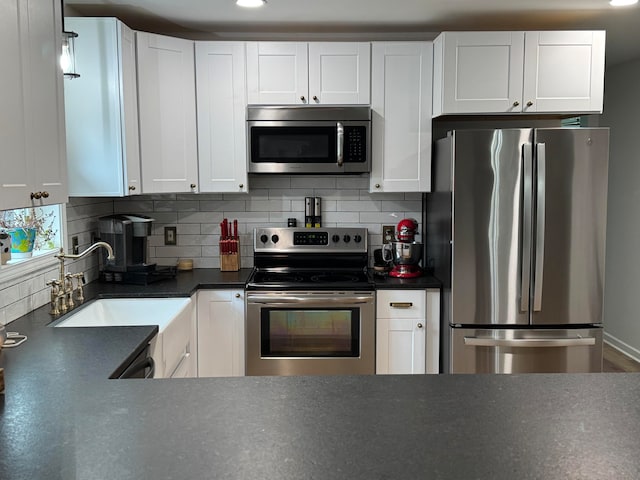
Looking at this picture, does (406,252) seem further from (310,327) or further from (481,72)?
(481,72)

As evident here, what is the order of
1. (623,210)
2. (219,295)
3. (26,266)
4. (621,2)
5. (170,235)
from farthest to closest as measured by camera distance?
(623,210)
(170,235)
(219,295)
(621,2)
(26,266)

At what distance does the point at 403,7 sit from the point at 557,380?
7.85 feet

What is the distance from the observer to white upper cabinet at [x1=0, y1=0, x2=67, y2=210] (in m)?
1.78

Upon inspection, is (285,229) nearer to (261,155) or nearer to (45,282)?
(261,155)

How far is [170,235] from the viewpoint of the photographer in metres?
4.01

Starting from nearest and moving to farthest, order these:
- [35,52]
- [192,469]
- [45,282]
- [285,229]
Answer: [192,469] < [35,52] < [45,282] < [285,229]

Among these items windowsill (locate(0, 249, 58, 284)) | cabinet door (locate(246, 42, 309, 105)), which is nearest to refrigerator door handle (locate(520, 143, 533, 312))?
cabinet door (locate(246, 42, 309, 105))

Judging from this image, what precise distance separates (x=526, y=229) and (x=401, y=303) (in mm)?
813

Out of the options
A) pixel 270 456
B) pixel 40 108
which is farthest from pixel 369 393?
pixel 40 108

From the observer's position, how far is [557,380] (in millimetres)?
1601

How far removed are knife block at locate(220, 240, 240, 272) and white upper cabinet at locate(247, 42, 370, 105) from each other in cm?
93

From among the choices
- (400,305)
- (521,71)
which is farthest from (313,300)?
(521,71)

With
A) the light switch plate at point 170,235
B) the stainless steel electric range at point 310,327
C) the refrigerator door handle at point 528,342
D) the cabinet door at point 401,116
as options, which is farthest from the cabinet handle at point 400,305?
the light switch plate at point 170,235

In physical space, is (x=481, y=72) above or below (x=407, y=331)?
above
